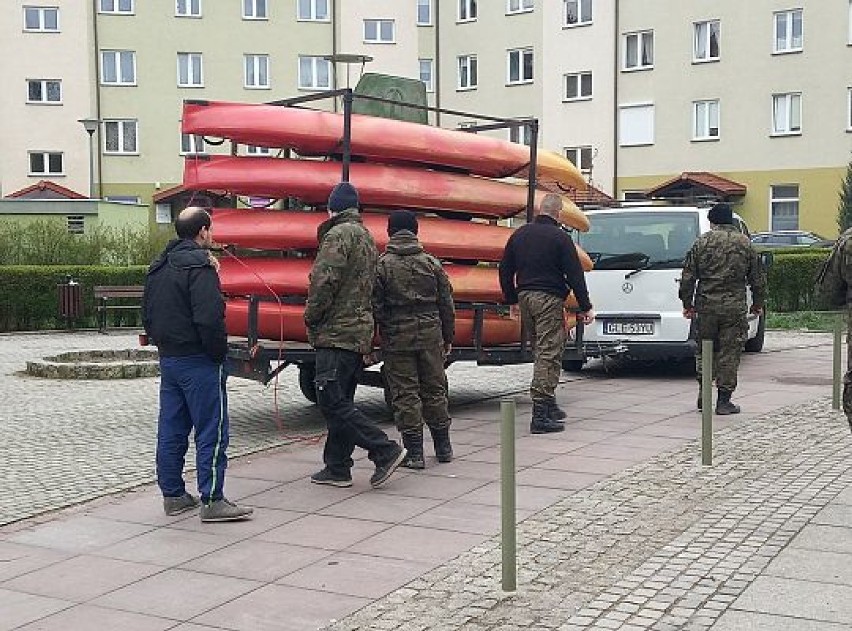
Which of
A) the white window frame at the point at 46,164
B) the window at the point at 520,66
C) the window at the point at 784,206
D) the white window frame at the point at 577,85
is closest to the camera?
the window at the point at 784,206

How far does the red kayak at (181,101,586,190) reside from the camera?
9.91 metres

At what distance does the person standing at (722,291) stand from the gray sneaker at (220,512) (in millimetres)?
5469

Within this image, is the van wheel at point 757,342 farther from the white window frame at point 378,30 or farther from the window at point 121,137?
the window at point 121,137

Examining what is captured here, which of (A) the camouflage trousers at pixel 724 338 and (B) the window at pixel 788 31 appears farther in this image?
(B) the window at pixel 788 31

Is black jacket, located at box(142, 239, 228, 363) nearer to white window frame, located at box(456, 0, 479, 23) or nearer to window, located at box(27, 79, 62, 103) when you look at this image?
window, located at box(27, 79, 62, 103)

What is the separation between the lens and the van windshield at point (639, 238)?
1409cm

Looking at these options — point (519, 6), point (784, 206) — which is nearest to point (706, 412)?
point (784, 206)

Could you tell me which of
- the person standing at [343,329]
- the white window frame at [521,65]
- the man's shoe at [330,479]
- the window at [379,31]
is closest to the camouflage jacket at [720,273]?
the person standing at [343,329]

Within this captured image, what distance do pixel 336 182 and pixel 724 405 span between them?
433cm

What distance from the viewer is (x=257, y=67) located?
50938 millimetres

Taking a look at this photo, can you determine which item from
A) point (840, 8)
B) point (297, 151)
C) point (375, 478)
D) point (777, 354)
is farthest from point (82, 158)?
point (375, 478)

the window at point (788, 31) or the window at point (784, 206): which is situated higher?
the window at point (788, 31)

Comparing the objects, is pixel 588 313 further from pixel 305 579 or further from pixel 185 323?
pixel 305 579

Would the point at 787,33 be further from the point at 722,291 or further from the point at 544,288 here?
the point at 544,288
